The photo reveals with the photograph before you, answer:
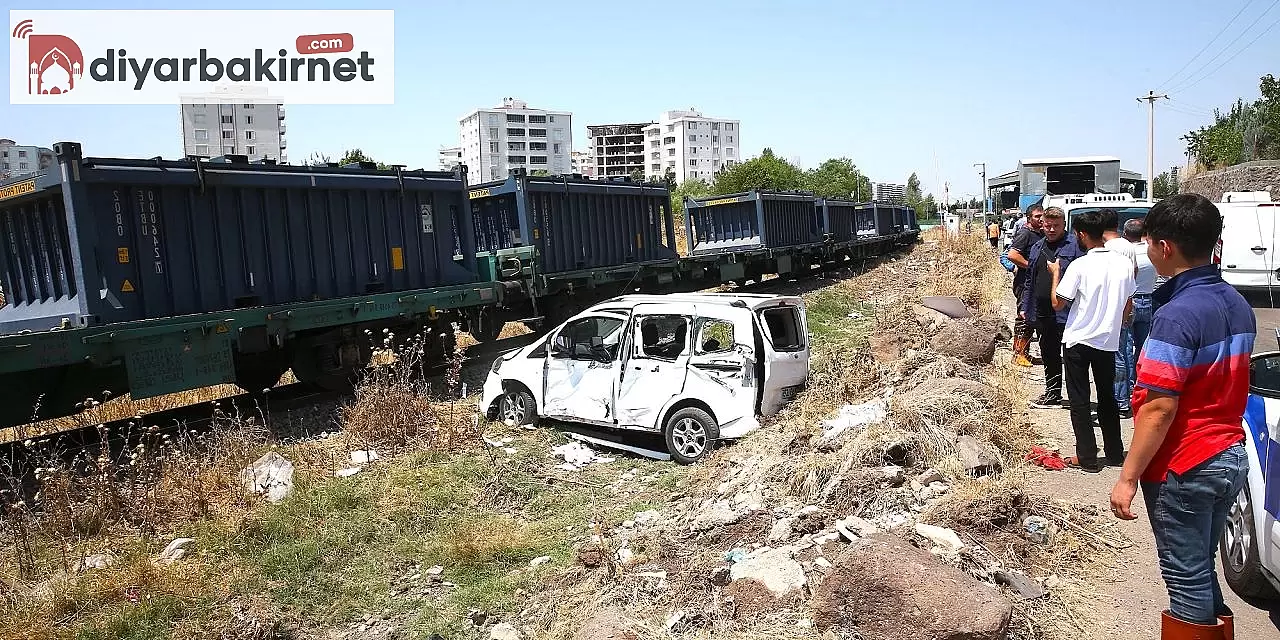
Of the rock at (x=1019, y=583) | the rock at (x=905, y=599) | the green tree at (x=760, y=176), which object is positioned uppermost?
the green tree at (x=760, y=176)

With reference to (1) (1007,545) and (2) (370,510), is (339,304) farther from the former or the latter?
(1) (1007,545)

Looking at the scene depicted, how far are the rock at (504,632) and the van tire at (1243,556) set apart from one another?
342cm

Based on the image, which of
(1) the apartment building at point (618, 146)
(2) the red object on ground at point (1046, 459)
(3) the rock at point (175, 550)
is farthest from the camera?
(1) the apartment building at point (618, 146)

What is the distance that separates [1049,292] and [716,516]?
3.49 meters

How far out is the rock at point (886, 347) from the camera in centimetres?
1014

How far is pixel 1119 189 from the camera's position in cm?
2366

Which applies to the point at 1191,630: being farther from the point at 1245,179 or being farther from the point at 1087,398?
the point at 1245,179

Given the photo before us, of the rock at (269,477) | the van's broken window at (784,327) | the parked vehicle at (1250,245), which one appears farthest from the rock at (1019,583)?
the parked vehicle at (1250,245)

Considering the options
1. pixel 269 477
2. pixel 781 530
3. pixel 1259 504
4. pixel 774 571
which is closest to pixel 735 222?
pixel 269 477

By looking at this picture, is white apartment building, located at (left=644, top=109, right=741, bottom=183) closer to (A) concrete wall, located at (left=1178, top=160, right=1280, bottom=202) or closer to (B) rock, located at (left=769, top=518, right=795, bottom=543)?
(A) concrete wall, located at (left=1178, top=160, right=1280, bottom=202)

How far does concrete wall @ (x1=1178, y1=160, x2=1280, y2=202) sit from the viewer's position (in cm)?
2416

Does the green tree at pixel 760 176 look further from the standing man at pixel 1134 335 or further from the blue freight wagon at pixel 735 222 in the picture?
the standing man at pixel 1134 335

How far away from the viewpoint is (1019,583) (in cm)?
407

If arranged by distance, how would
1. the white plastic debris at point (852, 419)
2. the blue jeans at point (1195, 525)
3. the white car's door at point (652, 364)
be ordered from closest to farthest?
the blue jeans at point (1195, 525) < the white plastic debris at point (852, 419) < the white car's door at point (652, 364)
